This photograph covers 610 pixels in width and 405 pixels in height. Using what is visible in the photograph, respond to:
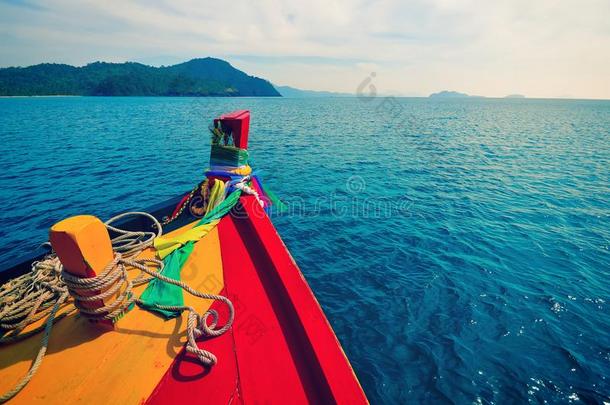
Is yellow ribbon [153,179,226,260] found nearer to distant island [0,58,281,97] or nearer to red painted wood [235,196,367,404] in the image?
red painted wood [235,196,367,404]

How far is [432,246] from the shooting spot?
9258 millimetres

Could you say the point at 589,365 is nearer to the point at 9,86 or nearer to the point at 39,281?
the point at 39,281


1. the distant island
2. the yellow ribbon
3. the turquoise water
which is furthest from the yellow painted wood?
the distant island

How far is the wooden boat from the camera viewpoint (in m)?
2.37

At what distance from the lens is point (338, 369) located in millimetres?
2553

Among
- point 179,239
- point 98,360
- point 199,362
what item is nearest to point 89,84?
point 179,239

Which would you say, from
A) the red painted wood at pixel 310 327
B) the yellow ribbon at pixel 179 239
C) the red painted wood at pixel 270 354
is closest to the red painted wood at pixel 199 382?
the red painted wood at pixel 270 354

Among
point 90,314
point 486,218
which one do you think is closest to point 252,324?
point 90,314

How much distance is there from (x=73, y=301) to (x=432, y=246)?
30.3 ft

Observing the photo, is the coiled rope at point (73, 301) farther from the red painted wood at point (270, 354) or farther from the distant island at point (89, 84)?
→ the distant island at point (89, 84)

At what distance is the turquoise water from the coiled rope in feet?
11.7

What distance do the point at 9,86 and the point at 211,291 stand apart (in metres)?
Answer: 223

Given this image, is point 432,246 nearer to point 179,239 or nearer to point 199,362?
point 179,239

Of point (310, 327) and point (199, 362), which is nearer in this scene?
point (199, 362)
